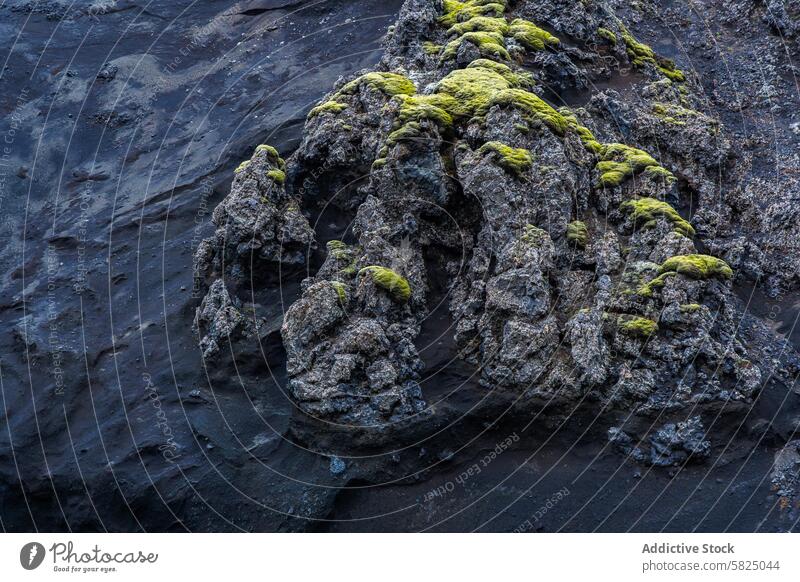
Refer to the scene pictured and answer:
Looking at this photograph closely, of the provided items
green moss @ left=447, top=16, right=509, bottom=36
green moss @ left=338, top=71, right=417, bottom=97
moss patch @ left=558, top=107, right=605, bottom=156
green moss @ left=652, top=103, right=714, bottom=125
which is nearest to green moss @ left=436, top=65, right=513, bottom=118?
Answer: green moss @ left=338, top=71, right=417, bottom=97

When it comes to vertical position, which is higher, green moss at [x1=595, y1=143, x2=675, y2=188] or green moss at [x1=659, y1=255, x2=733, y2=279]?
green moss at [x1=595, y1=143, x2=675, y2=188]

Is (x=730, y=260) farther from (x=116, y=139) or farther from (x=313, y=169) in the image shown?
(x=116, y=139)

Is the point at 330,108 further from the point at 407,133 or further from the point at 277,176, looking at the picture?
the point at 407,133

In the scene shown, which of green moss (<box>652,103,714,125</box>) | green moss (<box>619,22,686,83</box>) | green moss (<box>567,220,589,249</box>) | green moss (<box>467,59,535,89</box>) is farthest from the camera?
green moss (<box>619,22,686,83</box>)

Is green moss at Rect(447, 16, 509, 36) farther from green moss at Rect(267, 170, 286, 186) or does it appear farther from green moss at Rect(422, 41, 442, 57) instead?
green moss at Rect(267, 170, 286, 186)

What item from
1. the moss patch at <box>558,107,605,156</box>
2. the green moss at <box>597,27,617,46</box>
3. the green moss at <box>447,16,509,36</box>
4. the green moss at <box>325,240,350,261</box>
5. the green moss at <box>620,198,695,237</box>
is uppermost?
the green moss at <box>447,16,509,36</box>
